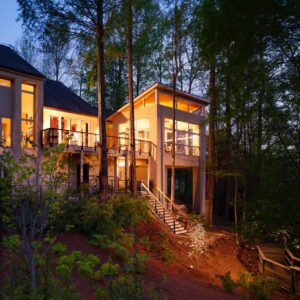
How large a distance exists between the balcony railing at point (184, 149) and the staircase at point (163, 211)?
3.28 m

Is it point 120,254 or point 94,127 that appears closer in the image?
point 120,254

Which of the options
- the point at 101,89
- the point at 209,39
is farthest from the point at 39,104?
the point at 209,39

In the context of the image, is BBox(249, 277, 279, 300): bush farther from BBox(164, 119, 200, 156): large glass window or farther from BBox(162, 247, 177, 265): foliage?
BBox(164, 119, 200, 156): large glass window

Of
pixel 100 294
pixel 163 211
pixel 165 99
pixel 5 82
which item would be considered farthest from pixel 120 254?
pixel 165 99

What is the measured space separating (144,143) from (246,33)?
14029 mm

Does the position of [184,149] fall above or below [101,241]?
above

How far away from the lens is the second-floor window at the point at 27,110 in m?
16.9

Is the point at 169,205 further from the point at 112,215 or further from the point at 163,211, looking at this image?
the point at 112,215

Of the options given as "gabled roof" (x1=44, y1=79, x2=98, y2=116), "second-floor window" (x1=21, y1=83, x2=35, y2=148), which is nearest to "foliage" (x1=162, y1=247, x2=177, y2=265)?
"second-floor window" (x1=21, y1=83, x2=35, y2=148)

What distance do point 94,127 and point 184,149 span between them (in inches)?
232

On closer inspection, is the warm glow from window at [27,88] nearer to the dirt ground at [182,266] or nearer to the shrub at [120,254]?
the dirt ground at [182,266]

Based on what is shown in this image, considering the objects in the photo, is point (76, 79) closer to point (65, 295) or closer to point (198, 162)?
point (198, 162)

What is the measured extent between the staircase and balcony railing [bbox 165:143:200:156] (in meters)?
3.28

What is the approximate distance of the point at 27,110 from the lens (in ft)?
56.1
